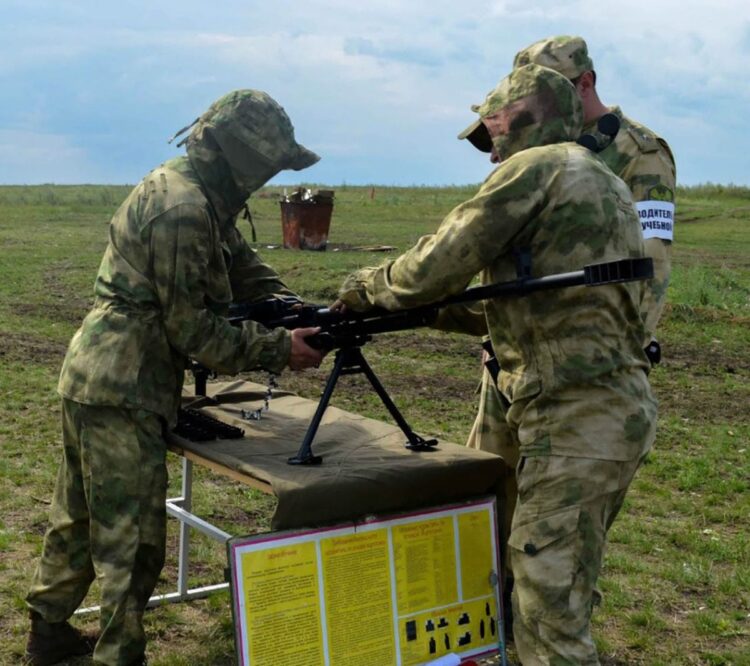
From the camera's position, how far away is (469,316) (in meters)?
4.44

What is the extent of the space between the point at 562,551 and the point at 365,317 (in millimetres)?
1137

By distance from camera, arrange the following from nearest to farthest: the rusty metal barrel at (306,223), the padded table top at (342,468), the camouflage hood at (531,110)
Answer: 1. the camouflage hood at (531,110)
2. the padded table top at (342,468)
3. the rusty metal barrel at (306,223)

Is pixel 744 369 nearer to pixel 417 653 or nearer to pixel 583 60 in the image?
pixel 583 60

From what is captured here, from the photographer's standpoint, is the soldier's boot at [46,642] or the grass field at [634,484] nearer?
the soldier's boot at [46,642]

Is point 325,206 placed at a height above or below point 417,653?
above

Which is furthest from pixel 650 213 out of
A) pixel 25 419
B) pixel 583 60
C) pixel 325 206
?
pixel 325 206

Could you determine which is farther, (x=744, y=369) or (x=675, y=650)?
(x=744, y=369)

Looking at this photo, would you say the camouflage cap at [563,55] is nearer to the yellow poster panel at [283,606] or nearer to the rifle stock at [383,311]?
the rifle stock at [383,311]

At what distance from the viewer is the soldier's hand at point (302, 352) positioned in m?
4.19

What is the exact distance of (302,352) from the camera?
419 cm

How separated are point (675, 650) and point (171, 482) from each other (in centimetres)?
363

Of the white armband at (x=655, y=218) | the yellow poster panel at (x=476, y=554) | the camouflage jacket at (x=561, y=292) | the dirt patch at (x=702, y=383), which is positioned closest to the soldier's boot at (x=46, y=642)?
the yellow poster panel at (x=476, y=554)

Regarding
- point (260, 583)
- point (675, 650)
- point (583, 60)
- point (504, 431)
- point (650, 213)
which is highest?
point (583, 60)

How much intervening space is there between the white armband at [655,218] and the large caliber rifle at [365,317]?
1165 mm
